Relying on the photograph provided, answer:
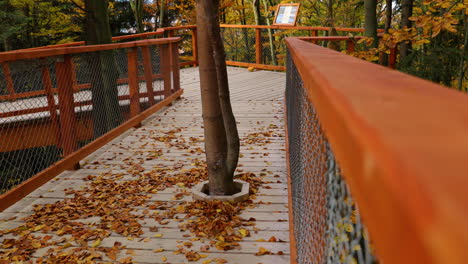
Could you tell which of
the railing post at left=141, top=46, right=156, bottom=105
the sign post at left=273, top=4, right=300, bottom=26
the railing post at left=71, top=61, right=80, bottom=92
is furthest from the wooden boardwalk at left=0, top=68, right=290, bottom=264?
the sign post at left=273, top=4, right=300, bottom=26

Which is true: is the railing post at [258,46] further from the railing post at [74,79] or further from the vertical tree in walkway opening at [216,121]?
the vertical tree in walkway opening at [216,121]

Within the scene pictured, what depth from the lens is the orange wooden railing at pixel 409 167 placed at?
0.26 m

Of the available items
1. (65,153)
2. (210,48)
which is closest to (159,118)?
(65,153)

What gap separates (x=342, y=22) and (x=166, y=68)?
45.3 feet

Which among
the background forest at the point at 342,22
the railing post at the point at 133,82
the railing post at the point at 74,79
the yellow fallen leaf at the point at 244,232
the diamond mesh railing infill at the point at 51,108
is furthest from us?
the background forest at the point at 342,22

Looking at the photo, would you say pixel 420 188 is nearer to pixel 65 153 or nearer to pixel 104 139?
pixel 65 153

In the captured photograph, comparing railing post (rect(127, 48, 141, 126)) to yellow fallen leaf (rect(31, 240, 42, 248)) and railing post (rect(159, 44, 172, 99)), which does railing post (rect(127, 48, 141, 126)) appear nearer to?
railing post (rect(159, 44, 172, 99))

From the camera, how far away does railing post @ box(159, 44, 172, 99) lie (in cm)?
866

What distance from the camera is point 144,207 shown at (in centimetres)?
428

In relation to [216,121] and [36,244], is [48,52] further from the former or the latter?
[36,244]

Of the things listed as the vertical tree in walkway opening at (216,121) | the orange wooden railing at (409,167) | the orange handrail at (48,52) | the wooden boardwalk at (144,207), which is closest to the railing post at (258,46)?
the wooden boardwalk at (144,207)

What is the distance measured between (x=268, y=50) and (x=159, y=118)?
1440 cm

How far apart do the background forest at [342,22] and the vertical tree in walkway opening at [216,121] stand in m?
3.50

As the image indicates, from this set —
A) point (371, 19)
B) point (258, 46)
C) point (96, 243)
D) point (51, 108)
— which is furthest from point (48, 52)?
point (258, 46)
